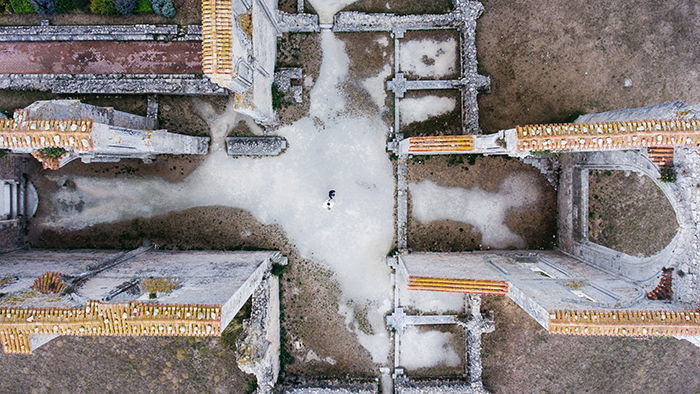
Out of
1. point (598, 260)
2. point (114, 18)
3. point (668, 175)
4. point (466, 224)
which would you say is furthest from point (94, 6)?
point (598, 260)

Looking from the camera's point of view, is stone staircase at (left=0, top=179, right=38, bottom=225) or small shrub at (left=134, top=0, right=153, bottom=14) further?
small shrub at (left=134, top=0, right=153, bottom=14)

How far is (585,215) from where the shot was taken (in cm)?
1598

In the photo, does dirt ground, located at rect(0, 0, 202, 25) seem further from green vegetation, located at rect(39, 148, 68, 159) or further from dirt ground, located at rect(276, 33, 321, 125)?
green vegetation, located at rect(39, 148, 68, 159)

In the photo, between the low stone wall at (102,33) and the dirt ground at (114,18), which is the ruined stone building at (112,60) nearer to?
the low stone wall at (102,33)

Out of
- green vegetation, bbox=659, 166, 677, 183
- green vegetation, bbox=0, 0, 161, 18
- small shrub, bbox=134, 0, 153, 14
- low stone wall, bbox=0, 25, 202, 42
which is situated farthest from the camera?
low stone wall, bbox=0, 25, 202, 42

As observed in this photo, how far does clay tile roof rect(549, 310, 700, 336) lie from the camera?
11.1 m

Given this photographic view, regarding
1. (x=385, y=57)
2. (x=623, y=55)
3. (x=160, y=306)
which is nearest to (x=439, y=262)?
(x=385, y=57)

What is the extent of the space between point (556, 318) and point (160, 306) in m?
11.3

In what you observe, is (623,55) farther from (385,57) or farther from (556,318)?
(556,318)

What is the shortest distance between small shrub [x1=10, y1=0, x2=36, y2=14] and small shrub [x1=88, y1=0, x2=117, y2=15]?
243 cm

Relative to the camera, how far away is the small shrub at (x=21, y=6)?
16.7 metres

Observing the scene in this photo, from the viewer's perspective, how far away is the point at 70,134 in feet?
37.0

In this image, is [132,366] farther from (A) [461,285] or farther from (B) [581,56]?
(B) [581,56]

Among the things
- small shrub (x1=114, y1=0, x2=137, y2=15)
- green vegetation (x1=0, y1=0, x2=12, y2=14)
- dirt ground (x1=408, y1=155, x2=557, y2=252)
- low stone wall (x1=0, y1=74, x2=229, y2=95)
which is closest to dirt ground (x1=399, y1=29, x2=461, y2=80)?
dirt ground (x1=408, y1=155, x2=557, y2=252)
